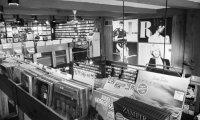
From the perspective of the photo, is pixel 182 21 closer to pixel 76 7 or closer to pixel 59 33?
pixel 76 7

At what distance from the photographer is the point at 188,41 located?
5.73 m

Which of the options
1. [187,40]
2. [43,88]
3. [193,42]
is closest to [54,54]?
[187,40]

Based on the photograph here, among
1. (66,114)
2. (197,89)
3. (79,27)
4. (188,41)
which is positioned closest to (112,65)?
(197,89)

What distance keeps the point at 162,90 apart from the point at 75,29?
476 inches

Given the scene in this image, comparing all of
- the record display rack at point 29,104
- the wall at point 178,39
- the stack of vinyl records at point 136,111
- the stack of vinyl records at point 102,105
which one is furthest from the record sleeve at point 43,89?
the wall at point 178,39

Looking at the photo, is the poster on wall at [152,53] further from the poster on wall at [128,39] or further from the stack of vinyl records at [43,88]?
the stack of vinyl records at [43,88]

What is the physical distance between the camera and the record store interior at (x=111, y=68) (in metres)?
0.99

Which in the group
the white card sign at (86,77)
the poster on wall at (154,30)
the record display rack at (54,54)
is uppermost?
the poster on wall at (154,30)

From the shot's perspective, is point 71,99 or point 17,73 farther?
point 17,73

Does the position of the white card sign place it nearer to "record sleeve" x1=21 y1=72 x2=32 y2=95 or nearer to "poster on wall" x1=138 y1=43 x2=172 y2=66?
"record sleeve" x1=21 y1=72 x2=32 y2=95

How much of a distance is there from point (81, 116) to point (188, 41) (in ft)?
18.4

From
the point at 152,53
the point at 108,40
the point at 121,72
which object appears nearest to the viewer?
the point at 121,72

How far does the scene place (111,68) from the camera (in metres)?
3.01

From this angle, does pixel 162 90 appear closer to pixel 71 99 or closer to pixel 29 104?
pixel 71 99
